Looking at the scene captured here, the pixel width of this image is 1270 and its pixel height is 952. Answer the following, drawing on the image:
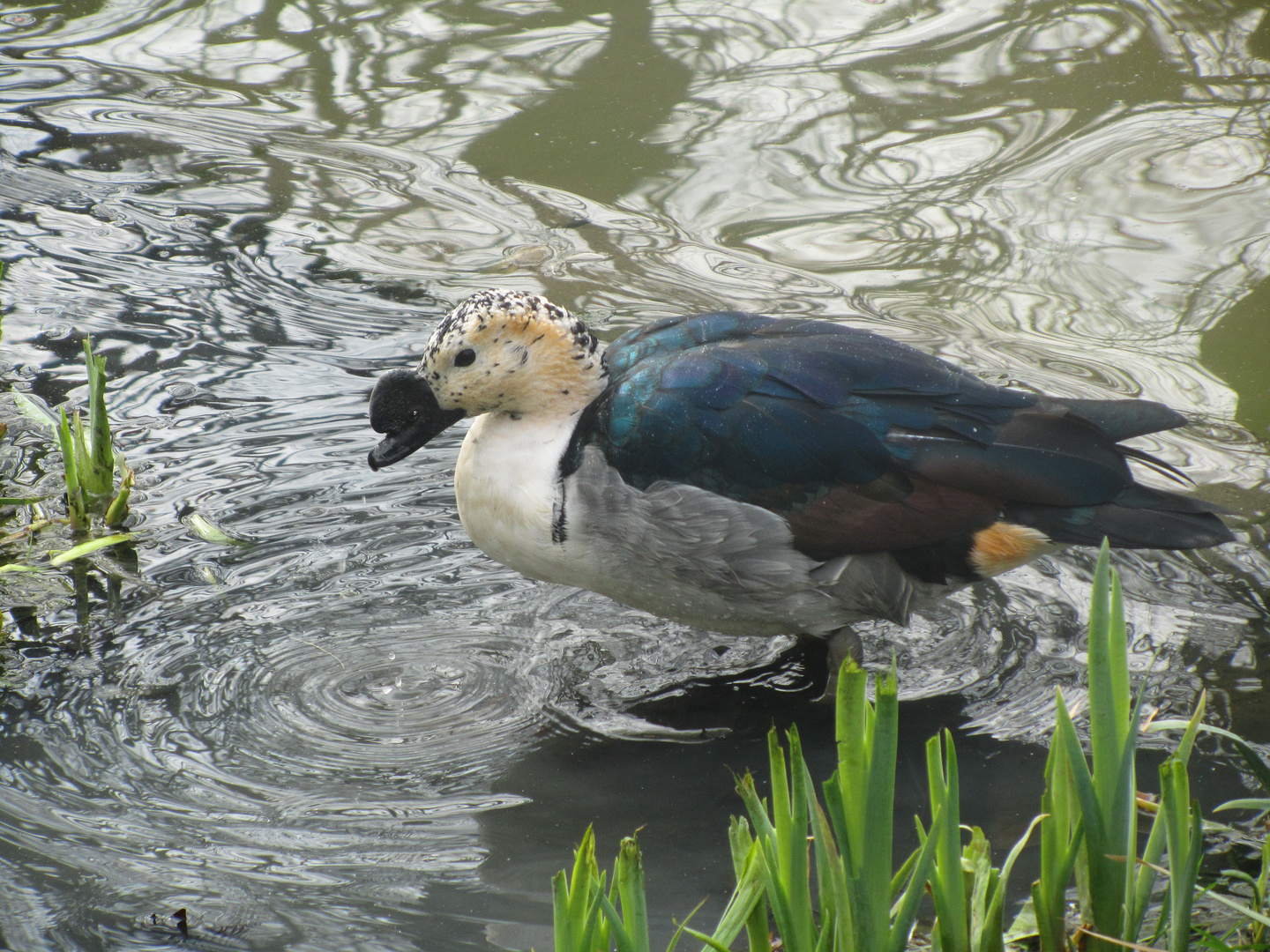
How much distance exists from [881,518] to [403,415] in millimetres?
1335

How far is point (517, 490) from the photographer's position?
336 centimetres

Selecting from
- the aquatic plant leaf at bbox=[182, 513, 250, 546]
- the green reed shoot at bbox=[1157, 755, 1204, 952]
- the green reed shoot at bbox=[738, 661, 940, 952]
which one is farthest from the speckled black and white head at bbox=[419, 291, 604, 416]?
the green reed shoot at bbox=[1157, 755, 1204, 952]

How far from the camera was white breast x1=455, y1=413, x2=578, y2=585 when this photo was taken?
132 inches

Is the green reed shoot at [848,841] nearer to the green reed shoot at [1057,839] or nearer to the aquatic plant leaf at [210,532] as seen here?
the green reed shoot at [1057,839]

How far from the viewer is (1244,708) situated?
3287 millimetres

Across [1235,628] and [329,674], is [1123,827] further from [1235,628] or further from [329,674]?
[329,674]

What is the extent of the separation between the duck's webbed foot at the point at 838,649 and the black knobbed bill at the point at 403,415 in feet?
3.99

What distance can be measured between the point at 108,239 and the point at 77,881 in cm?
405

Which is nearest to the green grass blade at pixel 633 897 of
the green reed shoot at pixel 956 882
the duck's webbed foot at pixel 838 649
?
the green reed shoot at pixel 956 882

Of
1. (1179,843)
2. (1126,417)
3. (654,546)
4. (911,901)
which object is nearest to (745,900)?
(911,901)

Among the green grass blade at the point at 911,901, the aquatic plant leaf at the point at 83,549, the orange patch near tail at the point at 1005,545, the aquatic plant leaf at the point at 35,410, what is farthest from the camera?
the aquatic plant leaf at the point at 35,410

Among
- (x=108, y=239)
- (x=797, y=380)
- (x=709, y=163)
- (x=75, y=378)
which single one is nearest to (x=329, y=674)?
(x=797, y=380)

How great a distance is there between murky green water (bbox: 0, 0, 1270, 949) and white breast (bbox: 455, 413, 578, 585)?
1.13 feet

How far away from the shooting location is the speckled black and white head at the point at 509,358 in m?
3.45
